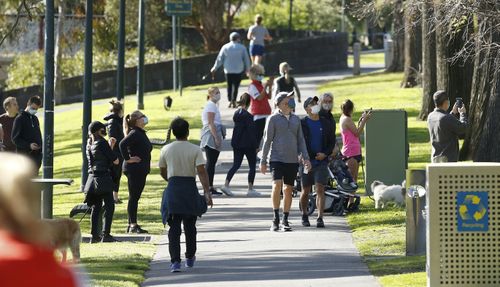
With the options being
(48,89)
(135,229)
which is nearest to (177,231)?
(135,229)

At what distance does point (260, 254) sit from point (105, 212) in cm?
220

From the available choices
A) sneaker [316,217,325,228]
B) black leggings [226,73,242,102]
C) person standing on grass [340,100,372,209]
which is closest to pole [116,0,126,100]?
black leggings [226,73,242,102]

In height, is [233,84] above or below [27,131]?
above

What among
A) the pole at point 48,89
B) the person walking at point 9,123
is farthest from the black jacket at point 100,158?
the person walking at point 9,123

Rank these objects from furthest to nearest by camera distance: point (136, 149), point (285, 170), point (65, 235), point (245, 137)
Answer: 1. point (245, 137)
2. point (136, 149)
3. point (285, 170)
4. point (65, 235)

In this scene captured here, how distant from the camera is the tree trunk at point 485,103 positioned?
18.7 m

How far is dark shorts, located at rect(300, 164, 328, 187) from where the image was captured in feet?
52.9

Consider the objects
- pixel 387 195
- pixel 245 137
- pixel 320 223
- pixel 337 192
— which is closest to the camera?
pixel 320 223

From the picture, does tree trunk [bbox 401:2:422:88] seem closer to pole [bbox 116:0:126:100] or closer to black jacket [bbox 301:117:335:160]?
pole [bbox 116:0:126:100]

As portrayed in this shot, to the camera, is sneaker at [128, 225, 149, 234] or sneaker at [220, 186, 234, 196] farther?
sneaker at [220, 186, 234, 196]

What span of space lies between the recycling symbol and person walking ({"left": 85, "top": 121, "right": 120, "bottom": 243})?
5343 millimetres

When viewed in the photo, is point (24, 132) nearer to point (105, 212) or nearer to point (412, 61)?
point (105, 212)

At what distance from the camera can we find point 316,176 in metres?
16.2

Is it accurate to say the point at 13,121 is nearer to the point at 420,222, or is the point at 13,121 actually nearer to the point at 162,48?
the point at 420,222
